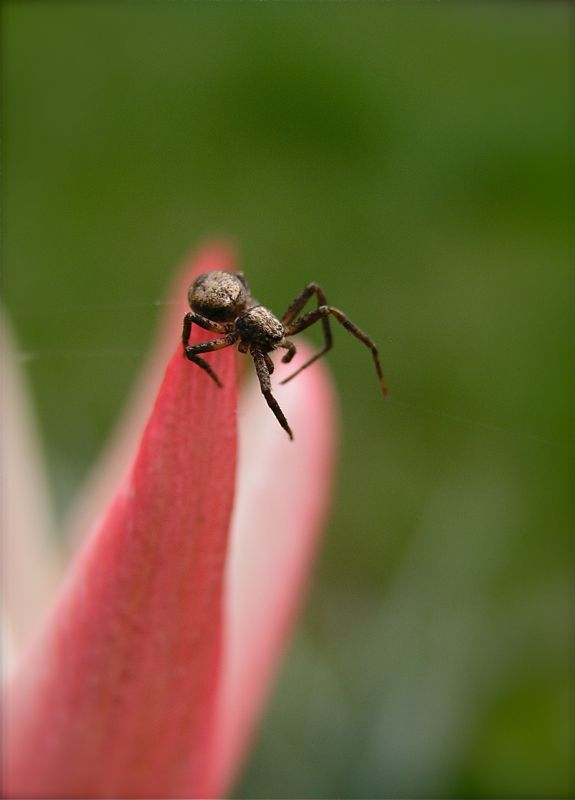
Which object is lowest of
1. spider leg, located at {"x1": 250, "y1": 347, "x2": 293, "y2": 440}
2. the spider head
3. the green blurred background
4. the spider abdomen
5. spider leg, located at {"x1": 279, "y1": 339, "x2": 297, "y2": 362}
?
the green blurred background

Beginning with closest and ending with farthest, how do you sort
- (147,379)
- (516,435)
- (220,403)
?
(220,403) < (147,379) < (516,435)

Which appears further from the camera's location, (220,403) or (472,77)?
(472,77)

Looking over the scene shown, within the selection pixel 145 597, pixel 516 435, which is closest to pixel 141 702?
pixel 145 597

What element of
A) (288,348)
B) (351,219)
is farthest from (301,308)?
(351,219)

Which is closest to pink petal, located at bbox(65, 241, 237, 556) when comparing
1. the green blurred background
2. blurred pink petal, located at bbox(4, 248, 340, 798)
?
blurred pink petal, located at bbox(4, 248, 340, 798)

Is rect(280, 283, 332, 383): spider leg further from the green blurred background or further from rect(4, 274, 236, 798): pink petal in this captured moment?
the green blurred background

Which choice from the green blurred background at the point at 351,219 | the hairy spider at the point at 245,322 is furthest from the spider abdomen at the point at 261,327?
the green blurred background at the point at 351,219

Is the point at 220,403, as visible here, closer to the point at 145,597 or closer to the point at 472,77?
the point at 145,597
